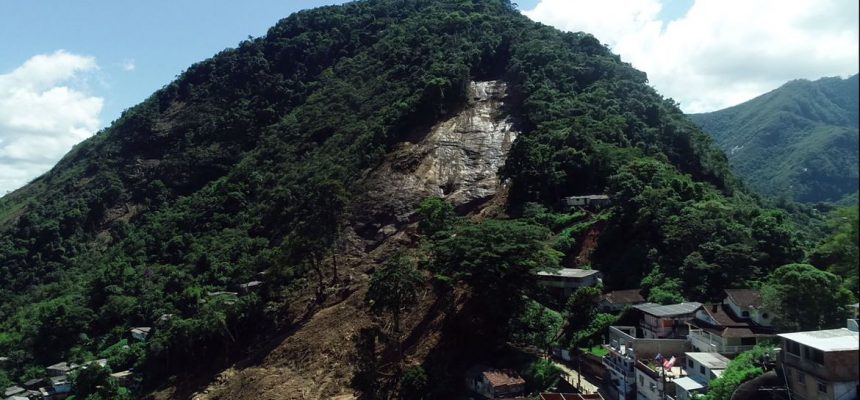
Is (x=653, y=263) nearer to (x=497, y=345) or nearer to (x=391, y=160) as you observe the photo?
(x=497, y=345)

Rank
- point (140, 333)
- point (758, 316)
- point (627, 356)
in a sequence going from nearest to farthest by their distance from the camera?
point (627, 356), point (758, 316), point (140, 333)

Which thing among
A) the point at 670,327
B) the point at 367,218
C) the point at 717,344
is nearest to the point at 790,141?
the point at 367,218

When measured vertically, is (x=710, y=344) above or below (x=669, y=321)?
below

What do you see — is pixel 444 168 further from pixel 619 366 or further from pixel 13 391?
pixel 13 391

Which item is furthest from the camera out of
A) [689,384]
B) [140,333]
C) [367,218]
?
[367,218]

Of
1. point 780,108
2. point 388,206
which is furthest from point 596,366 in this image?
point 780,108
